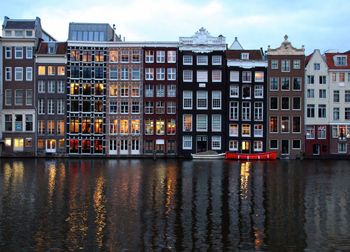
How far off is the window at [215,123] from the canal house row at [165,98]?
0.18 m

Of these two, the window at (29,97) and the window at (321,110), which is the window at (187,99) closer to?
the window at (321,110)

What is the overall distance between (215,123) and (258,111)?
8380 millimetres

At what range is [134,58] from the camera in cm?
9381

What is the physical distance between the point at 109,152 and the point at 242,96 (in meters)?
26.6

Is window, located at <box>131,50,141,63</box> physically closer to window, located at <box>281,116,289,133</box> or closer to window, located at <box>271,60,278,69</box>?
window, located at <box>271,60,278,69</box>

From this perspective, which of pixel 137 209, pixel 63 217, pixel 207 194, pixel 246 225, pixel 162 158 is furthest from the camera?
pixel 162 158

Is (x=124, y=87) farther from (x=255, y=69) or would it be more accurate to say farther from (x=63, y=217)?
(x=63, y=217)

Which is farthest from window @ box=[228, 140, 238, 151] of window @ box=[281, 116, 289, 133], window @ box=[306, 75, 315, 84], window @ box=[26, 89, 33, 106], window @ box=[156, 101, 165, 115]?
window @ box=[26, 89, 33, 106]

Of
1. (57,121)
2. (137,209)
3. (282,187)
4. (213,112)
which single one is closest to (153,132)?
(213,112)

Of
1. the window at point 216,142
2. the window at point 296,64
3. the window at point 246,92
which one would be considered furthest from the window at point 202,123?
the window at point 296,64

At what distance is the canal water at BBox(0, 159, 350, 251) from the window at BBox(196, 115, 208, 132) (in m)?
44.3

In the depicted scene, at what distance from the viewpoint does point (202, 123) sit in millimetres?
92562

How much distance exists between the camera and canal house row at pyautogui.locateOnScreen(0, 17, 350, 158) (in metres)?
91.8

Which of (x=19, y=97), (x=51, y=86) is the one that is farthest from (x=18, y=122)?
(x=51, y=86)
